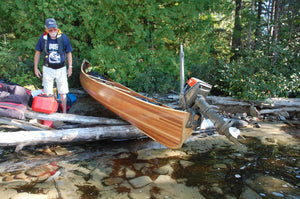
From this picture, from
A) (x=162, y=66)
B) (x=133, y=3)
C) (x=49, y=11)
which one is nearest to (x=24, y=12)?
(x=49, y=11)

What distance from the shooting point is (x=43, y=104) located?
4.37m

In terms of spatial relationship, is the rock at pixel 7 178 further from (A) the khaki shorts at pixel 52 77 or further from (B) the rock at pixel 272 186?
(B) the rock at pixel 272 186

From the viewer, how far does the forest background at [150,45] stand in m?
6.78

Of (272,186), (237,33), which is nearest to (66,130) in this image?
(272,186)

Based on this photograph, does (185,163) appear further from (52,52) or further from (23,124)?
(52,52)

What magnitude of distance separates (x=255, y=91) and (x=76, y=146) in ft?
16.9

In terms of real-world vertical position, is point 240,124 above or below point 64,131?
below

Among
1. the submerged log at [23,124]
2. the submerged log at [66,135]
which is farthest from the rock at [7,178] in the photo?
the submerged log at [23,124]

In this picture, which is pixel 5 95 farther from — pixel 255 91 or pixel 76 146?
pixel 255 91

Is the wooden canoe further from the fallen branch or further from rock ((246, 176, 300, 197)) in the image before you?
the fallen branch

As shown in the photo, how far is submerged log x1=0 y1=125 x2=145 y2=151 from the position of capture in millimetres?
3850

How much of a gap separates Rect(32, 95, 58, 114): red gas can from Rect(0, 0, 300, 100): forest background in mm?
2573

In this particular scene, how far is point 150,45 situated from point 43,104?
403 centimetres

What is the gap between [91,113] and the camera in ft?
19.4
